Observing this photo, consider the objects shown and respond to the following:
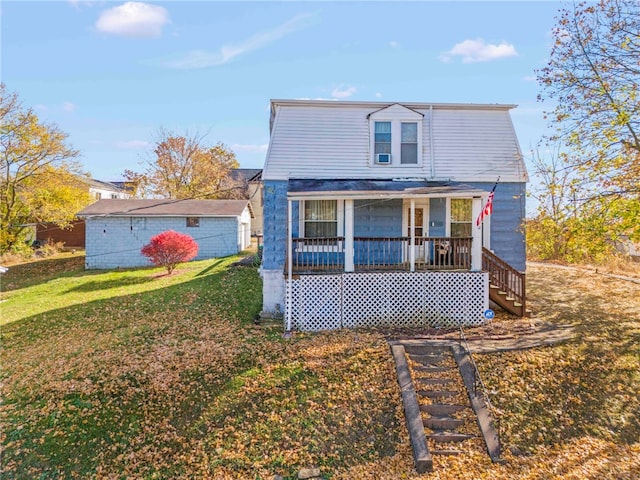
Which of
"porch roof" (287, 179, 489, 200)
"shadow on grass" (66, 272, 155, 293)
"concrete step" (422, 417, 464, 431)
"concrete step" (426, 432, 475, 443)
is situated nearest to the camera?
"concrete step" (426, 432, 475, 443)

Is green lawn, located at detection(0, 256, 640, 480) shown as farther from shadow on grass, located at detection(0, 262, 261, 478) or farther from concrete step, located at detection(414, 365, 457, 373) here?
concrete step, located at detection(414, 365, 457, 373)

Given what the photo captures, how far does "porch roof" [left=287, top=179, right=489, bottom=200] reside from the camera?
10000 mm

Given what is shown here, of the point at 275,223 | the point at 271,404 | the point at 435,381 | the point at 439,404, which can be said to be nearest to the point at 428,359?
the point at 435,381

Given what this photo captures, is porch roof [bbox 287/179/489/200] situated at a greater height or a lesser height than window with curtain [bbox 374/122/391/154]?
lesser

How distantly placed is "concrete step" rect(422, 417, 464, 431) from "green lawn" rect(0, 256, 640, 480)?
1.78 ft

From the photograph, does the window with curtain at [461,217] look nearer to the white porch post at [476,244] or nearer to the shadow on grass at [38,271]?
the white porch post at [476,244]

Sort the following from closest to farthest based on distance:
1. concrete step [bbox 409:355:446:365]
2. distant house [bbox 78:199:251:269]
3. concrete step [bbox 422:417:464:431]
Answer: concrete step [bbox 422:417:464:431] → concrete step [bbox 409:355:446:365] → distant house [bbox 78:199:251:269]

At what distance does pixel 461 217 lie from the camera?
12008 mm

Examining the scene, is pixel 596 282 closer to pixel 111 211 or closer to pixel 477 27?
pixel 477 27

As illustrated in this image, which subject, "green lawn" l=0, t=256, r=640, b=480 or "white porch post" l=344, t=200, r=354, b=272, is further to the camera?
"white porch post" l=344, t=200, r=354, b=272

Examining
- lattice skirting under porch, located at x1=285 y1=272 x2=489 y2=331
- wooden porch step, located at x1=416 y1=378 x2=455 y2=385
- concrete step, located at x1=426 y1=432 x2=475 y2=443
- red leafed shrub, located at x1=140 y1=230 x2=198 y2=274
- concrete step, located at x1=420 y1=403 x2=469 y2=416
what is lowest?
concrete step, located at x1=426 y1=432 x2=475 y2=443

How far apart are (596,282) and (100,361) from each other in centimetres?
1820

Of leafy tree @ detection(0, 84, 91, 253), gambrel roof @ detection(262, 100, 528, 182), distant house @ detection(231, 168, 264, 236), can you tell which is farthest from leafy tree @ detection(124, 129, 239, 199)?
gambrel roof @ detection(262, 100, 528, 182)

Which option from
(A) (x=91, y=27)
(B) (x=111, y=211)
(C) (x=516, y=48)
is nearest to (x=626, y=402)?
(C) (x=516, y=48)
